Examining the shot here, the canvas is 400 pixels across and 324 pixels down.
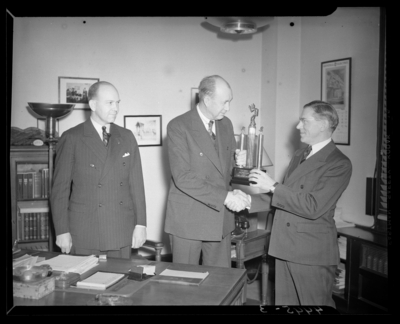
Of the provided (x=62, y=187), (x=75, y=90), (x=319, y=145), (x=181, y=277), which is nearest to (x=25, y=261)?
(x=62, y=187)

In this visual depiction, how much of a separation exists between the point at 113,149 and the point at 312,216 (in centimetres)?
118

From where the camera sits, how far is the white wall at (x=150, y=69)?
10.8 feet

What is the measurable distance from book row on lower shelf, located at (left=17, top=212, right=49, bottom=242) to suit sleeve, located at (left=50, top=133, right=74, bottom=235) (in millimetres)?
1101

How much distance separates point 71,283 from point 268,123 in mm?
2068

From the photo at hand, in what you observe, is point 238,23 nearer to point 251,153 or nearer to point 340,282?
point 251,153

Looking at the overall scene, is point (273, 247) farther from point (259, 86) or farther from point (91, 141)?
point (259, 86)

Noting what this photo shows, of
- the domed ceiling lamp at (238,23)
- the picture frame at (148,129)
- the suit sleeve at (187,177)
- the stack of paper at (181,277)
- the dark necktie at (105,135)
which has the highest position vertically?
the domed ceiling lamp at (238,23)

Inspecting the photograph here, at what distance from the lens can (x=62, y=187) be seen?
232cm

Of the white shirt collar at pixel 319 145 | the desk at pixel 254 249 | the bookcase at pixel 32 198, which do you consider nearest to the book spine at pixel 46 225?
the bookcase at pixel 32 198

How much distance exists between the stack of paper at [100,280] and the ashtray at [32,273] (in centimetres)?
14

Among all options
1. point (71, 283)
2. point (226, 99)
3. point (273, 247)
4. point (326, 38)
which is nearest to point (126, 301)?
point (71, 283)

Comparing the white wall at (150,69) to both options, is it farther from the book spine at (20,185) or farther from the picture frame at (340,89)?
the picture frame at (340,89)

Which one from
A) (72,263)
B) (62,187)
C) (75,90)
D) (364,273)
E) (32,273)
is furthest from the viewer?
(75,90)

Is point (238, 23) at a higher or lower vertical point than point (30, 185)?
higher
